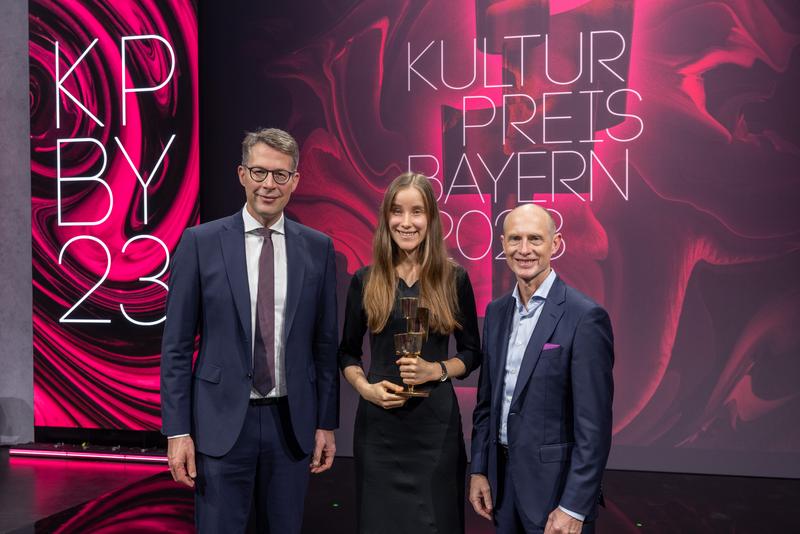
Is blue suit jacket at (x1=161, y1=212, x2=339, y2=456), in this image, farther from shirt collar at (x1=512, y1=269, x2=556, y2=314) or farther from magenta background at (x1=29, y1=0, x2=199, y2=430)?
magenta background at (x1=29, y1=0, x2=199, y2=430)

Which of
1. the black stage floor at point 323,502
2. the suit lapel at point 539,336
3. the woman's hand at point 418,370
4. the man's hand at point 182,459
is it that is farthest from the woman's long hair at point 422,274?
the black stage floor at point 323,502

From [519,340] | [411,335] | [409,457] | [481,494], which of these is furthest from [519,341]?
[409,457]

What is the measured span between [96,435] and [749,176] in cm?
506

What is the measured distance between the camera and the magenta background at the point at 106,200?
5.07 m

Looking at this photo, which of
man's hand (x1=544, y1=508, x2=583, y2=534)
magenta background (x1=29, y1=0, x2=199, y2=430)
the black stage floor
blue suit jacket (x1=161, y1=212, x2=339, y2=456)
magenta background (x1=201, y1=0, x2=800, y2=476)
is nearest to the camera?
man's hand (x1=544, y1=508, x2=583, y2=534)

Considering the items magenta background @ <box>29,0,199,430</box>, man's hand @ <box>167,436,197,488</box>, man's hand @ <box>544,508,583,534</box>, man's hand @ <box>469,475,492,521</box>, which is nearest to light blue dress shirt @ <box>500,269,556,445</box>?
man's hand @ <box>469,475,492,521</box>

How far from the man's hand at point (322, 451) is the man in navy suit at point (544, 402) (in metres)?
0.57

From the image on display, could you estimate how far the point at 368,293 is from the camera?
259 cm

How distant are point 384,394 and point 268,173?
84 cm

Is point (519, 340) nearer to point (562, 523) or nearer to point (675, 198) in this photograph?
point (562, 523)

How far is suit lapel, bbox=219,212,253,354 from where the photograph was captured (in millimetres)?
2340

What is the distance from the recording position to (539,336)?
209 cm

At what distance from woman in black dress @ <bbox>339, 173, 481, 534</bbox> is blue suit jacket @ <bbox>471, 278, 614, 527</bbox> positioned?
0.47 m

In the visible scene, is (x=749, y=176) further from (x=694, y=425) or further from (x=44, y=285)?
(x=44, y=285)
